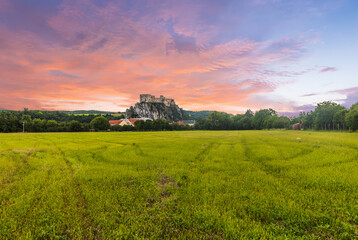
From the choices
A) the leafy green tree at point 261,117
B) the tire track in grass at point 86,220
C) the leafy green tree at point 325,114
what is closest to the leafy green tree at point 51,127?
the tire track in grass at point 86,220

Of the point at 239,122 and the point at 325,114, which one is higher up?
the point at 325,114

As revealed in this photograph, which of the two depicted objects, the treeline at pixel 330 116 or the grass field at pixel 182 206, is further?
the treeline at pixel 330 116

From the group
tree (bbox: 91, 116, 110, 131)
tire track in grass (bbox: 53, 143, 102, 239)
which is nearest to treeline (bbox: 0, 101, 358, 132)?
tree (bbox: 91, 116, 110, 131)

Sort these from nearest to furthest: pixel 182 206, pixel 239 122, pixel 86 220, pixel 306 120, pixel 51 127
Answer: pixel 86 220 < pixel 182 206 < pixel 51 127 < pixel 306 120 < pixel 239 122

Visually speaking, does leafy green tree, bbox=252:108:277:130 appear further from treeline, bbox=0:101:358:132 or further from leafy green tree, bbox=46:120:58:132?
leafy green tree, bbox=46:120:58:132

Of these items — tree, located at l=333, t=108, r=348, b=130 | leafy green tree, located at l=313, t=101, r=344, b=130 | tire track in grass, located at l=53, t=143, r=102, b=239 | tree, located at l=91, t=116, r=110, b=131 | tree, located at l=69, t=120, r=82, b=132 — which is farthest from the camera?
tree, located at l=91, t=116, r=110, b=131

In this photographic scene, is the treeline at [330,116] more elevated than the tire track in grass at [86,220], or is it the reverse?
the treeline at [330,116]

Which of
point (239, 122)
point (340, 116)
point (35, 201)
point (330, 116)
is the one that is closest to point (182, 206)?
point (35, 201)

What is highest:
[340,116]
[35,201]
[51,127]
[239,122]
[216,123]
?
[340,116]

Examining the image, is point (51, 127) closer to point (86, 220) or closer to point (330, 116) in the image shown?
point (86, 220)

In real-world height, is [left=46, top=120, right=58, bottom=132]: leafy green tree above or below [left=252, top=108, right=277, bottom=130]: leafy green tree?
below

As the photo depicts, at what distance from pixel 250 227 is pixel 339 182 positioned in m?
7.17

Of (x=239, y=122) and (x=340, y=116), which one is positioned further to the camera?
(x=239, y=122)

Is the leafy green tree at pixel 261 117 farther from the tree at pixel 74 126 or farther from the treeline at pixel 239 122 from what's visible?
the tree at pixel 74 126
